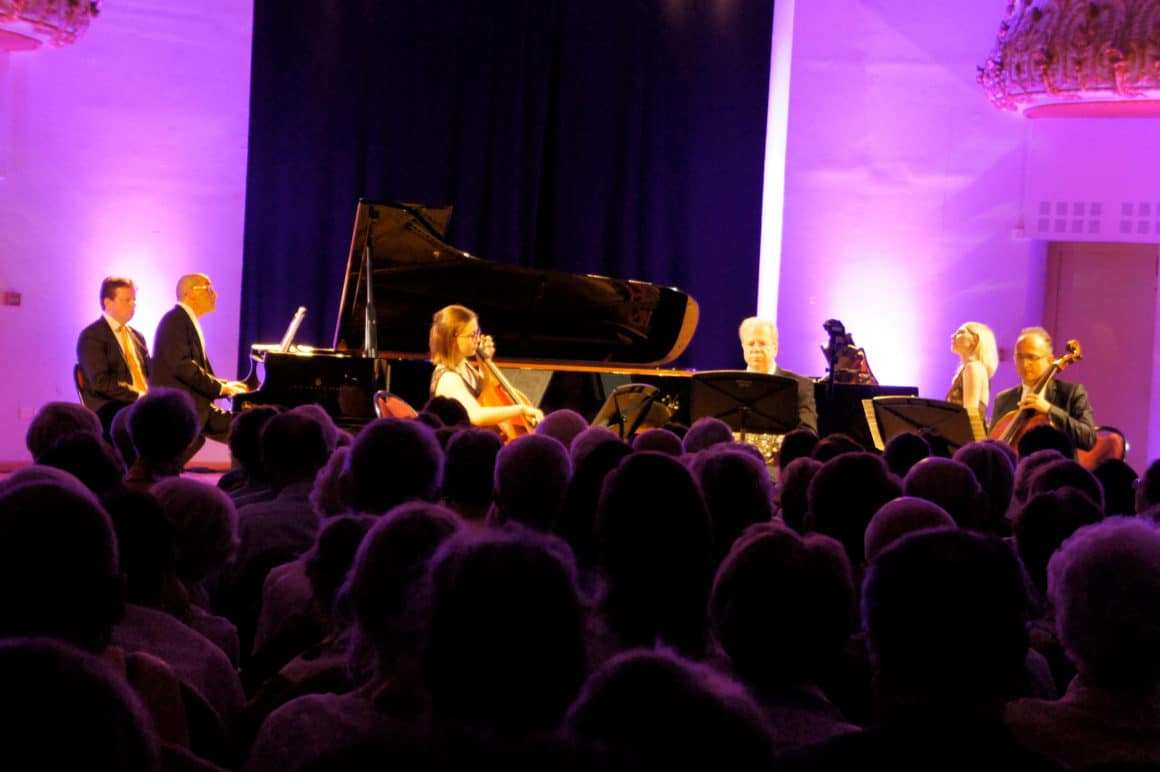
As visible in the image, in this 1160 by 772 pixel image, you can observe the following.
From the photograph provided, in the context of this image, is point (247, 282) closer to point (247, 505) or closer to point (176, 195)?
point (176, 195)

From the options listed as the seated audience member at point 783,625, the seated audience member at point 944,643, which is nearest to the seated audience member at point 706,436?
the seated audience member at point 783,625

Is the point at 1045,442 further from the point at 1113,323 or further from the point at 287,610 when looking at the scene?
the point at 1113,323

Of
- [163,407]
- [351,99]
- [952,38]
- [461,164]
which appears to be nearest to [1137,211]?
[952,38]

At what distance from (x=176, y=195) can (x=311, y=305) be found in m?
1.51

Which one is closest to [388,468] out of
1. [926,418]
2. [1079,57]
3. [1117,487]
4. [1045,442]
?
[1117,487]

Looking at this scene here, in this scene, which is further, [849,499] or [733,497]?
[849,499]

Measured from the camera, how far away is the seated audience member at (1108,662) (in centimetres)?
174

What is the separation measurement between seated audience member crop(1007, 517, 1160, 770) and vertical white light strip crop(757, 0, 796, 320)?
9989 millimetres

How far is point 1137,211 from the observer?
10672 mm

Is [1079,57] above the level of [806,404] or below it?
above

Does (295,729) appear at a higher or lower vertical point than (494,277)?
lower

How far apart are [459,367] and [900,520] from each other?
13.8 feet

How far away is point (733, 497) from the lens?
2.91 metres

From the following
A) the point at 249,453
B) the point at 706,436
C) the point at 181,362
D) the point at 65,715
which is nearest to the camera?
the point at 65,715
